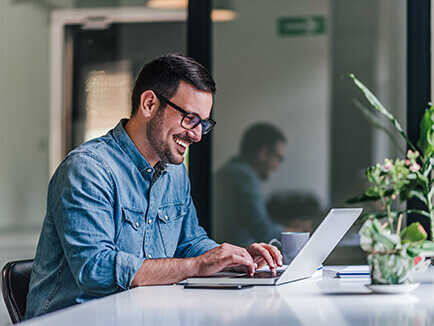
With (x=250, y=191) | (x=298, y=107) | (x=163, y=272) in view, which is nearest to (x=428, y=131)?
(x=298, y=107)

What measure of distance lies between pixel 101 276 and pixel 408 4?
2387 millimetres

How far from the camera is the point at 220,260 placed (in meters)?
1.68

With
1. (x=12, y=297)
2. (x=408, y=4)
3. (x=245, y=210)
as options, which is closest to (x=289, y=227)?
(x=245, y=210)

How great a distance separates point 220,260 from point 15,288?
66cm

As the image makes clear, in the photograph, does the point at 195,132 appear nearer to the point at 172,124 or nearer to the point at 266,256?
the point at 172,124

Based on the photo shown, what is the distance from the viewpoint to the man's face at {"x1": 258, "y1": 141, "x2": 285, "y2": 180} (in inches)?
133

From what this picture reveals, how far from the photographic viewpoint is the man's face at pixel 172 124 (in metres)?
2.09

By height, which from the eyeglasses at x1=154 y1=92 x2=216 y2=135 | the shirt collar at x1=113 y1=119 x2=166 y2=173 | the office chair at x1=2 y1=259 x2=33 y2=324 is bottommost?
the office chair at x1=2 y1=259 x2=33 y2=324

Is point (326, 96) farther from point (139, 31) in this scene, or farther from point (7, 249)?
point (7, 249)

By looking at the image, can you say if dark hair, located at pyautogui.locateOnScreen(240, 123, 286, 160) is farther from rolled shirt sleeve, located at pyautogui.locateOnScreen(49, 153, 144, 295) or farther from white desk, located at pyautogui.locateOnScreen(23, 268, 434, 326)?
white desk, located at pyautogui.locateOnScreen(23, 268, 434, 326)

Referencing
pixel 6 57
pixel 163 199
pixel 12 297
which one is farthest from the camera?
pixel 6 57

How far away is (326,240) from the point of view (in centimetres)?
168

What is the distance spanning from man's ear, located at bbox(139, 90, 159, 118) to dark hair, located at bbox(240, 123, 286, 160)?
1334 mm

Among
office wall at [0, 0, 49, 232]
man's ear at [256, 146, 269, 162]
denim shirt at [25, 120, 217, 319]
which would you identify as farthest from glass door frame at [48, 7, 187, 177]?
denim shirt at [25, 120, 217, 319]
